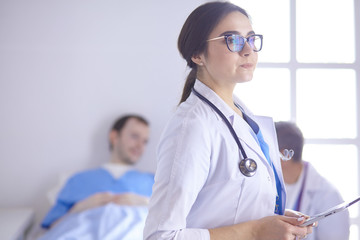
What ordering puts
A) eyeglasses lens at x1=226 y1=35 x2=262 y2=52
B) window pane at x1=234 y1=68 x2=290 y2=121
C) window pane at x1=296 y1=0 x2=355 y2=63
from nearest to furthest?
eyeglasses lens at x1=226 y1=35 x2=262 y2=52, window pane at x1=234 y1=68 x2=290 y2=121, window pane at x1=296 y1=0 x2=355 y2=63

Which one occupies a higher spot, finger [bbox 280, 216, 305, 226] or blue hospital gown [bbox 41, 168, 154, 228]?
finger [bbox 280, 216, 305, 226]

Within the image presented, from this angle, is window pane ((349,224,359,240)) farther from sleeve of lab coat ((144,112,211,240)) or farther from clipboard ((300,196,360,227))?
sleeve of lab coat ((144,112,211,240))

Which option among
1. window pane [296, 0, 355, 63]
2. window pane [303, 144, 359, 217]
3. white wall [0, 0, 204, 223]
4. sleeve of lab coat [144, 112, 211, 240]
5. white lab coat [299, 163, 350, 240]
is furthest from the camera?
white wall [0, 0, 204, 223]

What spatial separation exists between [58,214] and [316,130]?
55.1 inches

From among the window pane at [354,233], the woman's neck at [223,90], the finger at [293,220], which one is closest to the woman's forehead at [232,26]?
the woman's neck at [223,90]

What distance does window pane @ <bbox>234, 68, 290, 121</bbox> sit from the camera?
2.30 metres

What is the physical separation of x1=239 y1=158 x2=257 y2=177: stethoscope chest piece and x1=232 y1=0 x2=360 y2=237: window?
153cm

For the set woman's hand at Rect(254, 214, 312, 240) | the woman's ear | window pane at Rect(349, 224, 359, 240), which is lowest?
window pane at Rect(349, 224, 359, 240)

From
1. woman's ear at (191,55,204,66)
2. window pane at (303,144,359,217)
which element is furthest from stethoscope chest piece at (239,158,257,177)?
window pane at (303,144,359,217)

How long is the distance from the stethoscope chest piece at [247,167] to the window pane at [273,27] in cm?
150

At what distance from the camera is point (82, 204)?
7.21 feet

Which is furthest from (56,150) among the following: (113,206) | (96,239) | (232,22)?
(232,22)

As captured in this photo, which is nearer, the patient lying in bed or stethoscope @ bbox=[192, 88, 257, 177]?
stethoscope @ bbox=[192, 88, 257, 177]

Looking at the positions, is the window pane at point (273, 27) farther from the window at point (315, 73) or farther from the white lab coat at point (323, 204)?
the white lab coat at point (323, 204)
